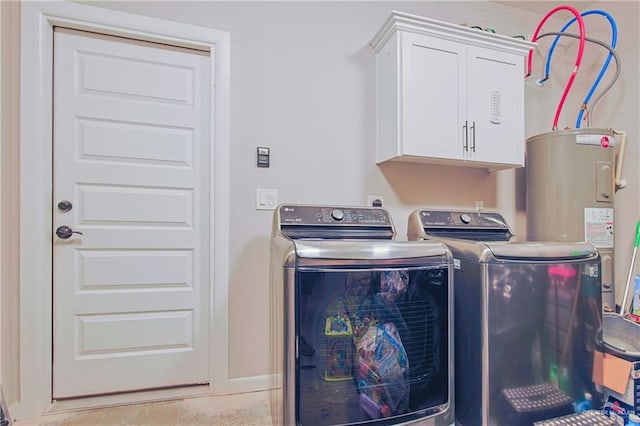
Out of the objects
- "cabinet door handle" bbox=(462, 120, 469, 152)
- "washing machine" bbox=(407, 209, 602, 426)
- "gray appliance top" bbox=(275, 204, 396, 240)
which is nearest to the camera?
"washing machine" bbox=(407, 209, 602, 426)

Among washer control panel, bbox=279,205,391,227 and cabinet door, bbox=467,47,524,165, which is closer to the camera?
washer control panel, bbox=279,205,391,227

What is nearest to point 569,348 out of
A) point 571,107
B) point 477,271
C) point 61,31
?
point 477,271

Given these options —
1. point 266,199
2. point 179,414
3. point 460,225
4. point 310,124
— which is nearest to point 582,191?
point 460,225

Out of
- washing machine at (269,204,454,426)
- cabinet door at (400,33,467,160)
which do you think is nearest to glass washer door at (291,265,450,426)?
washing machine at (269,204,454,426)

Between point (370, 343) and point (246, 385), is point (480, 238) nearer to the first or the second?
point (370, 343)

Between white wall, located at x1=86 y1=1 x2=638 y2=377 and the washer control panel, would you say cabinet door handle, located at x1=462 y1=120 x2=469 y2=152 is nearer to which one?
white wall, located at x1=86 y1=1 x2=638 y2=377

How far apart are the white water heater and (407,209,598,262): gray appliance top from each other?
465mm

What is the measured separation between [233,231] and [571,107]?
9.18 feet

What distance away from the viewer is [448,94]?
1953 mm

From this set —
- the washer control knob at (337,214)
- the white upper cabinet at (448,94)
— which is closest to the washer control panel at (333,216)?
the washer control knob at (337,214)

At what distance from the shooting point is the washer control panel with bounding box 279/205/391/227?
1.62 meters

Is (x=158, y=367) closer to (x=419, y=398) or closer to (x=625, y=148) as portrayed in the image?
(x=419, y=398)

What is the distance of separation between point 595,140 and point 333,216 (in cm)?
179

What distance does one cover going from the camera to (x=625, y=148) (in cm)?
231
